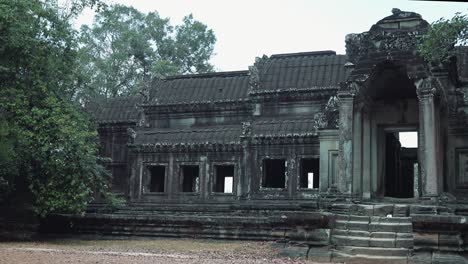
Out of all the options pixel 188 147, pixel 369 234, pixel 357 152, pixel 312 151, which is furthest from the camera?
pixel 188 147

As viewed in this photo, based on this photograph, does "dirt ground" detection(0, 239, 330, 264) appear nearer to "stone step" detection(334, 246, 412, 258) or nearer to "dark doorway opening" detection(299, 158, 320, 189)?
"stone step" detection(334, 246, 412, 258)

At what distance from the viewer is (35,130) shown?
1455cm

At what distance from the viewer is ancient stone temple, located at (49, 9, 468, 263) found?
11.2m

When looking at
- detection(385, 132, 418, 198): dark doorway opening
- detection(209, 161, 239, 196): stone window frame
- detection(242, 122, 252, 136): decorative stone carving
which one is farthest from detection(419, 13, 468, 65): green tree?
detection(209, 161, 239, 196): stone window frame

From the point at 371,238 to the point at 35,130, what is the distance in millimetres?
9920

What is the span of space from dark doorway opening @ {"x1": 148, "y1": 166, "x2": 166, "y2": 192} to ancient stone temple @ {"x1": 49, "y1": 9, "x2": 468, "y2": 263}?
0.07 meters

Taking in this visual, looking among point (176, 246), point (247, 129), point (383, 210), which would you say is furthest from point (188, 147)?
point (383, 210)

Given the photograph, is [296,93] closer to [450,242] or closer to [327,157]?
[327,157]

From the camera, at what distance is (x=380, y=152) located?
14094 mm

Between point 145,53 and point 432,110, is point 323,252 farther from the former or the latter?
point 145,53

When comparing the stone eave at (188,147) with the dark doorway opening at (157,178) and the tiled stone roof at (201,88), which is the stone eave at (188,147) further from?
the tiled stone roof at (201,88)

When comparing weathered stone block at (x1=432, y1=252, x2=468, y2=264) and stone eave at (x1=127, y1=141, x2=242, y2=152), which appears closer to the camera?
weathered stone block at (x1=432, y1=252, x2=468, y2=264)

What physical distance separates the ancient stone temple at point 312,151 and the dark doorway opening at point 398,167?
7 cm

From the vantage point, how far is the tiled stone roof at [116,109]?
986 inches
